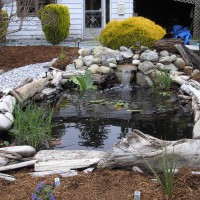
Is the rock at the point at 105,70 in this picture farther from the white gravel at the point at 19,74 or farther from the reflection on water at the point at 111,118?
the white gravel at the point at 19,74

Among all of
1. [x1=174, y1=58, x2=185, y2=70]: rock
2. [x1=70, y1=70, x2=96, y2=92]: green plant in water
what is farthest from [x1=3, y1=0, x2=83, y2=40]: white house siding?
[x1=70, y1=70, x2=96, y2=92]: green plant in water

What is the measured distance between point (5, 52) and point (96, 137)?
23.6 ft

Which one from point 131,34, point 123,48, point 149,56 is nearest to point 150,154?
point 149,56

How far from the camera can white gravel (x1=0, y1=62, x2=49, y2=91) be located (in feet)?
27.9

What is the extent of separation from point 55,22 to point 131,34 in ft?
13.3

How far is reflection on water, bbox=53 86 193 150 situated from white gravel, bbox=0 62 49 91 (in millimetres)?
1261

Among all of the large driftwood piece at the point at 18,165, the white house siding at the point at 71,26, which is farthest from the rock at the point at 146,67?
the white house siding at the point at 71,26

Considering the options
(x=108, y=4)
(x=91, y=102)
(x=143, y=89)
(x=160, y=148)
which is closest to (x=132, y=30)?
(x=143, y=89)

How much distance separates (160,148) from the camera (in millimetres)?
3791

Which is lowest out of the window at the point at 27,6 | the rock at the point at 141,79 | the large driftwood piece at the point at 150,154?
the rock at the point at 141,79

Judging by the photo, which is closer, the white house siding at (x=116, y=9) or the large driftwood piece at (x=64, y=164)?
the large driftwood piece at (x=64, y=164)

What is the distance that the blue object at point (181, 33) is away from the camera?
15007 millimetres

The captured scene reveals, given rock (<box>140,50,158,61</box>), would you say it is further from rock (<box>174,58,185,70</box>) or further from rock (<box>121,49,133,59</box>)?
rock (<box>174,58,185,70</box>)

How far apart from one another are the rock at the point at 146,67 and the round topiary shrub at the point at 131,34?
130 centimetres
